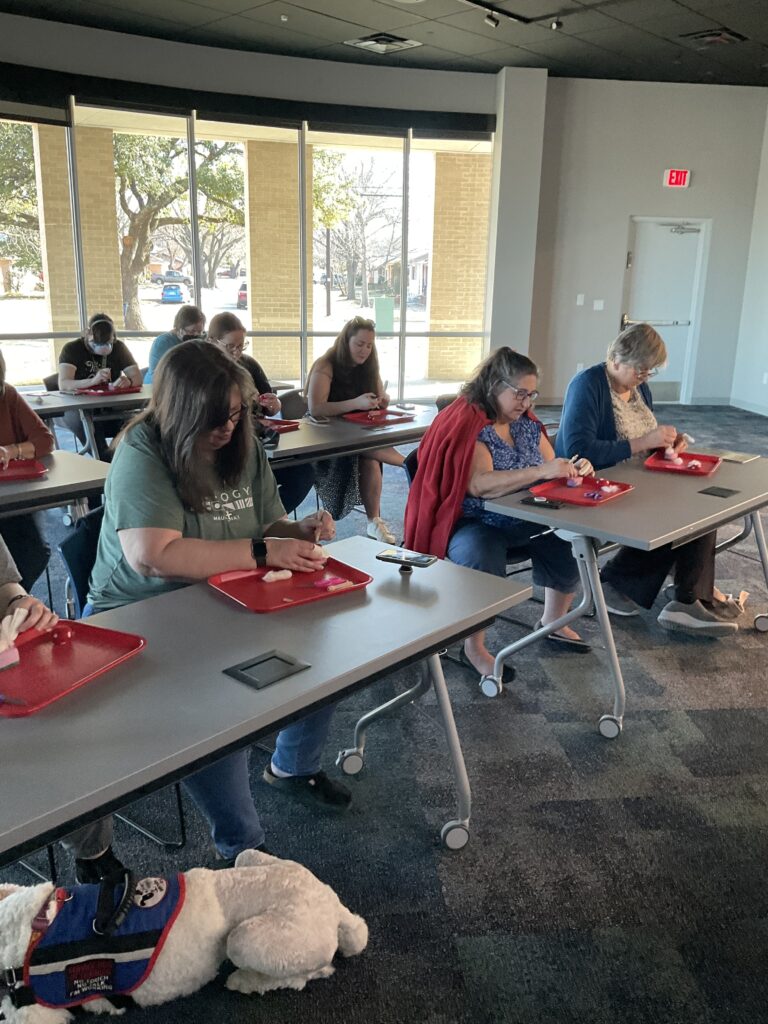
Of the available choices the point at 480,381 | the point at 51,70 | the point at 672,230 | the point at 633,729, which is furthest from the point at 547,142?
the point at 633,729

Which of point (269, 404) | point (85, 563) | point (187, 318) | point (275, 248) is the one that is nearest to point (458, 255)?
point (275, 248)

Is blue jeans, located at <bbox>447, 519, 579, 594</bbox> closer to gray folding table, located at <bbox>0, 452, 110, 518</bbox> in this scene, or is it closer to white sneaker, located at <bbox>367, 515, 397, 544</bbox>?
white sneaker, located at <bbox>367, 515, 397, 544</bbox>

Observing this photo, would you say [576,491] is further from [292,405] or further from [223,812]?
[292,405]

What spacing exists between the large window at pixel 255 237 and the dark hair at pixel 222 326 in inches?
89.5

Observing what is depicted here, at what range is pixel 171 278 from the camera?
766cm

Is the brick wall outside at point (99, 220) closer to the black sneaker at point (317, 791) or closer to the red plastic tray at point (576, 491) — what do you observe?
the red plastic tray at point (576, 491)

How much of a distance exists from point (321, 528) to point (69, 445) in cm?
538

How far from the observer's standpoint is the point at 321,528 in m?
2.04

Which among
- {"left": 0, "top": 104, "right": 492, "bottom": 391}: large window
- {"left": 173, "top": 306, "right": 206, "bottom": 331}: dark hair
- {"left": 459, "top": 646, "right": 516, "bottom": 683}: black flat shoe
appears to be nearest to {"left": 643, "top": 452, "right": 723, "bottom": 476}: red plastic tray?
{"left": 459, "top": 646, "right": 516, "bottom": 683}: black flat shoe

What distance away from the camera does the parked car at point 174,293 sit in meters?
7.67

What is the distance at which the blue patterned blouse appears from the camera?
9.33 feet

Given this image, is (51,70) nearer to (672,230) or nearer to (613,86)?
(613,86)

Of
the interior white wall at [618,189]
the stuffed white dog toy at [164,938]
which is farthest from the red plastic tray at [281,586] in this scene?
the interior white wall at [618,189]

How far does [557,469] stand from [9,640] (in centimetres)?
186
